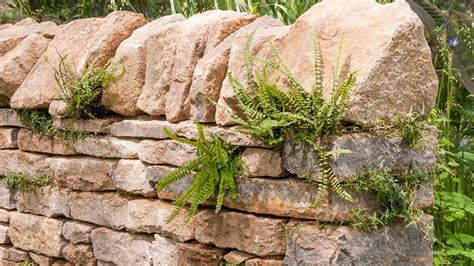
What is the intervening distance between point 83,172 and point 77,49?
0.72 metres

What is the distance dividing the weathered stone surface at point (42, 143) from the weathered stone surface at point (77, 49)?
0.61 feet

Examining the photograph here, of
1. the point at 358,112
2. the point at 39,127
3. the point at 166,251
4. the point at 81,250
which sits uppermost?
the point at 358,112

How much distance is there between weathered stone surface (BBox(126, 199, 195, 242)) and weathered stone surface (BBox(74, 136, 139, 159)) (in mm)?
256

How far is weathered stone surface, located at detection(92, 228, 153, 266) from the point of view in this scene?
329 cm

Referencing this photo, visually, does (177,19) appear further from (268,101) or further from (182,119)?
(268,101)

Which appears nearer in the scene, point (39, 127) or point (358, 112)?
point (358, 112)

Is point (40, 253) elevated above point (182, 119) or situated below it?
below

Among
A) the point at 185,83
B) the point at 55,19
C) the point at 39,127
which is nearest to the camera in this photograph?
the point at 185,83

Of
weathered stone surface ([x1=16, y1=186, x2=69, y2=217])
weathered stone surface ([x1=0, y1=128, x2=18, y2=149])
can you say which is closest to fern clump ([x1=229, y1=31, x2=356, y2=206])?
weathered stone surface ([x1=16, y1=186, x2=69, y2=217])

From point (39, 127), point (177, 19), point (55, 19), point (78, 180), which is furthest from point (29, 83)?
point (55, 19)

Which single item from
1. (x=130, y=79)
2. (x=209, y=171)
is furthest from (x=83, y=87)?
(x=209, y=171)

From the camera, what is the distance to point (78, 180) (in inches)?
144

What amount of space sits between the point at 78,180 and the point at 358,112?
5.85 feet

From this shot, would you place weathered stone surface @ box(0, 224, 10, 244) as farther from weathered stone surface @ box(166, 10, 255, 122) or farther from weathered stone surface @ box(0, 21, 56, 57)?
weathered stone surface @ box(166, 10, 255, 122)
